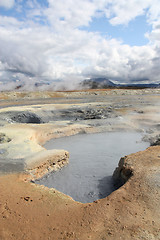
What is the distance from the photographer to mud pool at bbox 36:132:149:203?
17.6ft

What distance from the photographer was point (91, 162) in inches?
286

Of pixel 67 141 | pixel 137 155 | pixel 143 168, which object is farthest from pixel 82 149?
pixel 143 168

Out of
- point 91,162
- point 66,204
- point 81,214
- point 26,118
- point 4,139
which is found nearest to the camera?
point 81,214

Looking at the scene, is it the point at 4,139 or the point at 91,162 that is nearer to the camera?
the point at 91,162

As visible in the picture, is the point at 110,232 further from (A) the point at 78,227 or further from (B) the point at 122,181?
(B) the point at 122,181

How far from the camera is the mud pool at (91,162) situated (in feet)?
17.6

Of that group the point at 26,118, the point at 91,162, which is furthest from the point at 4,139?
the point at 26,118

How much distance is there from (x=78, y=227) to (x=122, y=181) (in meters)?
2.56

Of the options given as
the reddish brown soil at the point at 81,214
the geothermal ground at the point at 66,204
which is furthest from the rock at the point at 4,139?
the reddish brown soil at the point at 81,214

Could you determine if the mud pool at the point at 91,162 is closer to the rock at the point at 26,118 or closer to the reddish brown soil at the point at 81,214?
the reddish brown soil at the point at 81,214

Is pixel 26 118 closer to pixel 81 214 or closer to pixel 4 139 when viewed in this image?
pixel 4 139

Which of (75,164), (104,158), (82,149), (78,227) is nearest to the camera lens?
(78,227)

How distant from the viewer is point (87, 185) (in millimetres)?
5559

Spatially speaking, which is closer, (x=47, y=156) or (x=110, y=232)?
(x=110, y=232)
